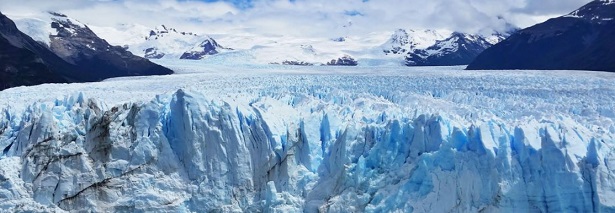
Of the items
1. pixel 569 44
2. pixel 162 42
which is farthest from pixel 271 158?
pixel 162 42

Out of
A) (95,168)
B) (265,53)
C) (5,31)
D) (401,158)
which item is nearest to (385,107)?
(401,158)

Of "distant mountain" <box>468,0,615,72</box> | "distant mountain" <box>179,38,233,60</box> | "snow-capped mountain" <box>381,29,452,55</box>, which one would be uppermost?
"distant mountain" <box>468,0,615,72</box>

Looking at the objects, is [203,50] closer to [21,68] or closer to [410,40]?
[410,40]

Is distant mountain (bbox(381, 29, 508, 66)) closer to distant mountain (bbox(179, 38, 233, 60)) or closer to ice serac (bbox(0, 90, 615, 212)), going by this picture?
distant mountain (bbox(179, 38, 233, 60))

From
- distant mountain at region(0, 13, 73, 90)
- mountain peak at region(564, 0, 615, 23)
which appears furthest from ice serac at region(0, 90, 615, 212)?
mountain peak at region(564, 0, 615, 23)

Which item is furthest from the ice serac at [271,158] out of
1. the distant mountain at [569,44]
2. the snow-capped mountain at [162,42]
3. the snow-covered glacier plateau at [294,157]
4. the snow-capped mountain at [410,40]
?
the snow-capped mountain at [162,42]

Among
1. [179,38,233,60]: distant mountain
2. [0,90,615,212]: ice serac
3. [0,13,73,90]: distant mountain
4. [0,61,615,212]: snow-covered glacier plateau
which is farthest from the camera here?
[179,38,233,60]: distant mountain
